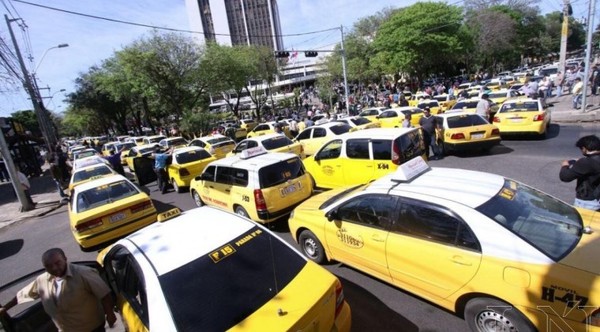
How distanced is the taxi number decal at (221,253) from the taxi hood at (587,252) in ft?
9.47

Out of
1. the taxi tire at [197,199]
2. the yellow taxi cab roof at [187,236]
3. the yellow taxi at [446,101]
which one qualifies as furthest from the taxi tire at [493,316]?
the yellow taxi at [446,101]

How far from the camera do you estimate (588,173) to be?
3781 millimetres

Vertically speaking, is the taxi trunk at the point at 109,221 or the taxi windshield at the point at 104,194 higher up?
the taxi windshield at the point at 104,194

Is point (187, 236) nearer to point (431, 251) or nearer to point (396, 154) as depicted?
point (431, 251)

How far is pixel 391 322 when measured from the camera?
11.7ft

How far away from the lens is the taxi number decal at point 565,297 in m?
2.40

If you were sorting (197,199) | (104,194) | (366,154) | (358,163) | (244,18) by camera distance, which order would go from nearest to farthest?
(104,194) < (366,154) < (358,163) < (197,199) < (244,18)

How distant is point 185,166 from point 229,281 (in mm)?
8755

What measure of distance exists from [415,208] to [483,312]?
1.17 meters

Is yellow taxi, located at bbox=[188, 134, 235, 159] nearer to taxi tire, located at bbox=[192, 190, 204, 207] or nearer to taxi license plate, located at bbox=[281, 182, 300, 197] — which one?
taxi tire, located at bbox=[192, 190, 204, 207]

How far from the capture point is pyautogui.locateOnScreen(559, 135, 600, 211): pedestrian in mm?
3742

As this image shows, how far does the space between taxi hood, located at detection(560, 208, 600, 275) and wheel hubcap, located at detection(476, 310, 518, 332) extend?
751 mm

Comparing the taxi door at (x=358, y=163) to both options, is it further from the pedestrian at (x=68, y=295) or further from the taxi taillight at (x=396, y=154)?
the pedestrian at (x=68, y=295)

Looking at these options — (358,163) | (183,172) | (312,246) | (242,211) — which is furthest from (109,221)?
(358,163)
